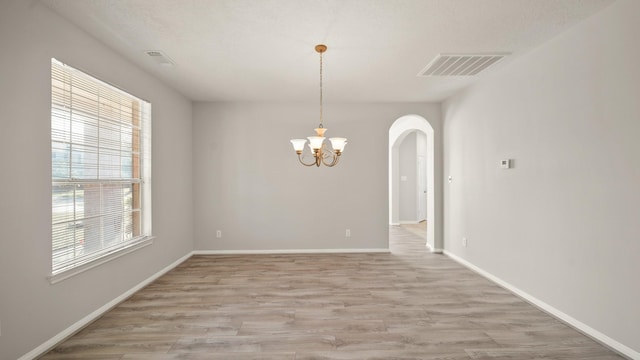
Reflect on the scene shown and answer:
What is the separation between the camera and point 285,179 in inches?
218

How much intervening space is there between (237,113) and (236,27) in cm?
282

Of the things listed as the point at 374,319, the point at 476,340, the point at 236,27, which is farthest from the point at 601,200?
the point at 236,27

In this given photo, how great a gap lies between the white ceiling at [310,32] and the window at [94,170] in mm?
570

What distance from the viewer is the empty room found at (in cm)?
235

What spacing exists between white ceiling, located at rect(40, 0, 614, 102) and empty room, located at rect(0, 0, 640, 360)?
23 mm

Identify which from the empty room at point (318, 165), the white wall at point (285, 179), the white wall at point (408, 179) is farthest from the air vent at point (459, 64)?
the white wall at point (408, 179)

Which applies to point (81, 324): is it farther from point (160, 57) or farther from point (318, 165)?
point (160, 57)

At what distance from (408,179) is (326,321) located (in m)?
7.62

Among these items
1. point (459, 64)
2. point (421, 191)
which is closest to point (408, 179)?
point (421, 191)

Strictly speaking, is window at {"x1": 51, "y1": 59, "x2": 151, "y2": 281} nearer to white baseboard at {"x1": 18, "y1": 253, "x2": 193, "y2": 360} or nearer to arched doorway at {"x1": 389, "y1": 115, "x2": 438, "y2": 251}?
white baseboard at {"x1": 18, "y1": 253, "x2": 193, "y2": 360}

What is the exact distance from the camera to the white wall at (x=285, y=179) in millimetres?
5480

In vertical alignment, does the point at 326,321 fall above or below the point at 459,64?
below

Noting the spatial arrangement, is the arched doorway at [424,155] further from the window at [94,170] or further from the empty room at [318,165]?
the window at [94,170]

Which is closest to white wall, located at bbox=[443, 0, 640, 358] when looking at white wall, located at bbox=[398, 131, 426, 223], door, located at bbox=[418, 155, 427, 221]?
white wall, located at bbox=[398, 131, 426, 223]
